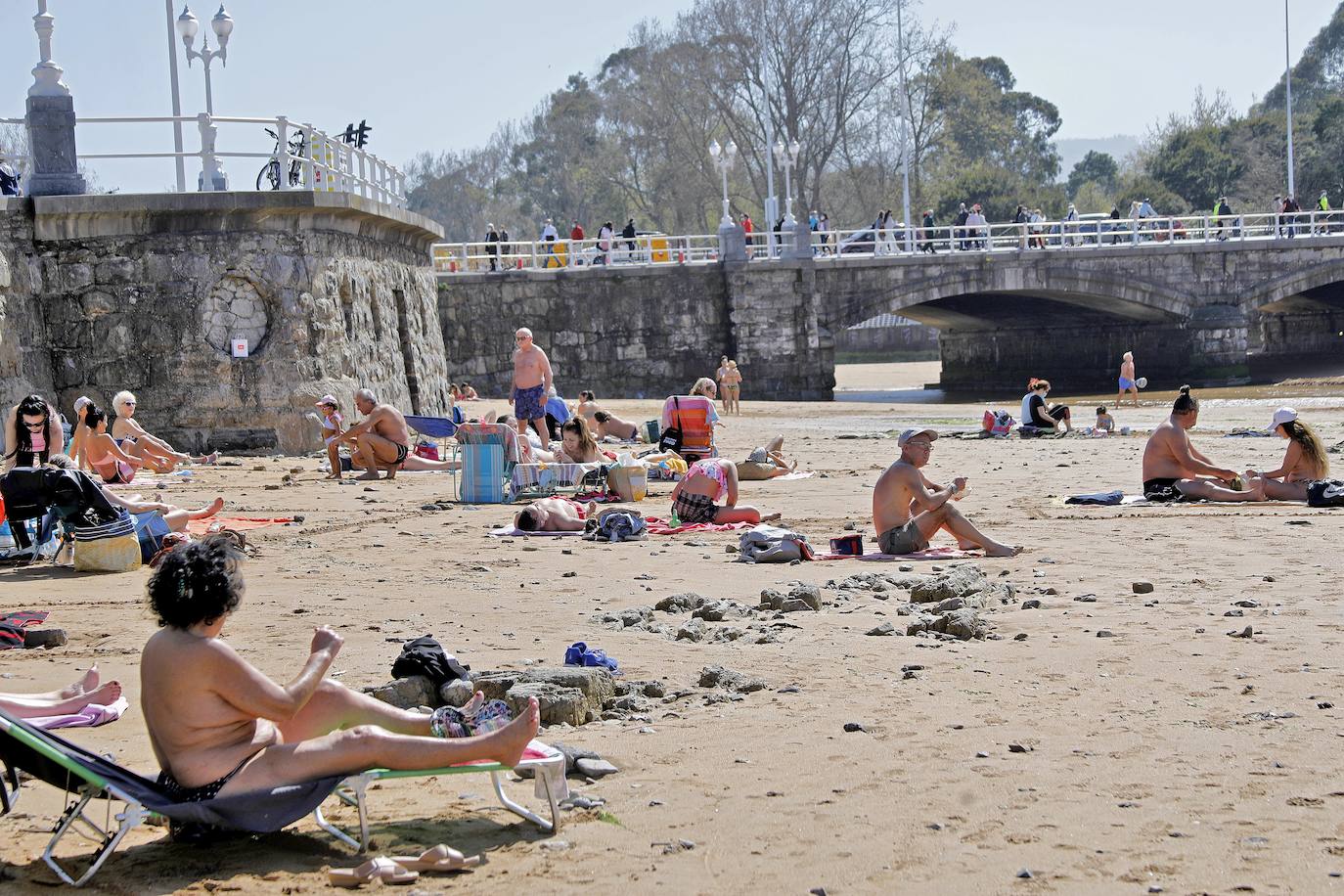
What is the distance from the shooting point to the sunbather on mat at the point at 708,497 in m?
10.7

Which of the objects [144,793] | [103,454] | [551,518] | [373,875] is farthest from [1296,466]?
[144,793]

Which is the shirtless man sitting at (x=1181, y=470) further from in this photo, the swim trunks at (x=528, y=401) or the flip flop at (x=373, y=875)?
the flip flop at (x=373, y=875)

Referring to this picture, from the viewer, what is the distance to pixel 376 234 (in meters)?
20.3

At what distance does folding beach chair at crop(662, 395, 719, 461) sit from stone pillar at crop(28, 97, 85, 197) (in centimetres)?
743

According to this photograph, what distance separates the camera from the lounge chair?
409cm

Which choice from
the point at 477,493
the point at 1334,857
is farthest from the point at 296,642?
the point at 477,493

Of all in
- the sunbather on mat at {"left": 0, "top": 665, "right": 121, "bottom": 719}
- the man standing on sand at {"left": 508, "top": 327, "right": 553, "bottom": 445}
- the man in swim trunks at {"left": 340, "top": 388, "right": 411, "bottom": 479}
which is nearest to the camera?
the sunbather on mat at {"left": 0, "top": 665, "right": 121, "bottom": 719}

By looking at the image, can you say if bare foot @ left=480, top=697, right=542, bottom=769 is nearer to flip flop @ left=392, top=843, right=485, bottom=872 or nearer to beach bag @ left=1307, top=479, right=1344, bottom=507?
flip flop @ left=392, top=843, right=485, bottom=872

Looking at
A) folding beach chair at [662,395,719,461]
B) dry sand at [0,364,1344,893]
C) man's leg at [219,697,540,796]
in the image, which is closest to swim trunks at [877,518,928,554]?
dry sand at [0,364,1344,893]

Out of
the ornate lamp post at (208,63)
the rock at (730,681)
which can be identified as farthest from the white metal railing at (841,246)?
the rock at (730,681)

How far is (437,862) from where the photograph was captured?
4.14 meters

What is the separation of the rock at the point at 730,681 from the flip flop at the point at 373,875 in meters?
2.12

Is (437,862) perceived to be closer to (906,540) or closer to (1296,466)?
(906,540)

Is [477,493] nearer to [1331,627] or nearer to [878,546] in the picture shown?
[878,546]
